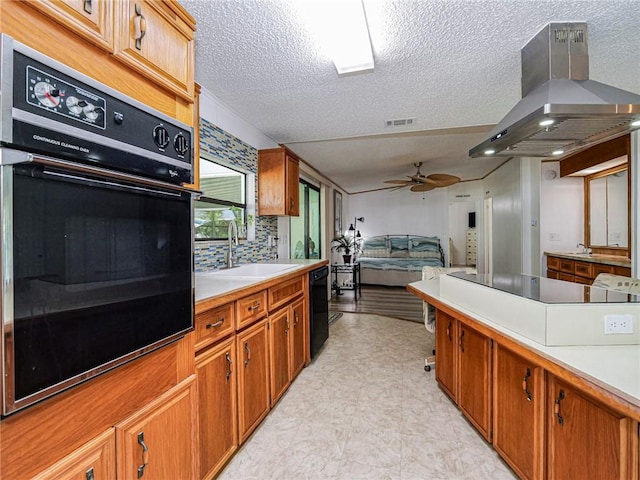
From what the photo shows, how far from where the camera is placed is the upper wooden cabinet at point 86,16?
2.36 feet

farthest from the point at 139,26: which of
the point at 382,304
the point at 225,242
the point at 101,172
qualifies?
the point at 382,304

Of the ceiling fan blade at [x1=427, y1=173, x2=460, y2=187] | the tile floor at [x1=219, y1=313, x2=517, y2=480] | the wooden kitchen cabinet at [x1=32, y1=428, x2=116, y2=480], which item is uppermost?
the ceiling fan blade at [x1=427, y1=173, x2=460, y2=187]

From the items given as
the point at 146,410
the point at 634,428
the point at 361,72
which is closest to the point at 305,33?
the point at 361,72

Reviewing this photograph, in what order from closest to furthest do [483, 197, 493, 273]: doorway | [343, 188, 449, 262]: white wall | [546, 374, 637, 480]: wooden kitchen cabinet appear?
[546, 374, 637, 480]: wooden kitchen cabinet < [483, 197, 493, 273]: doorway < [343, 188, 449, 262]: white wall

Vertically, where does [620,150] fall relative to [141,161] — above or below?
above

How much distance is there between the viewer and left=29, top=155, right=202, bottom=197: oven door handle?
67 centimetres

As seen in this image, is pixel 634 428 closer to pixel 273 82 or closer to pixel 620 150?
pixel 273 82

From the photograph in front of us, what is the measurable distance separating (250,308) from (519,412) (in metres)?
1.47

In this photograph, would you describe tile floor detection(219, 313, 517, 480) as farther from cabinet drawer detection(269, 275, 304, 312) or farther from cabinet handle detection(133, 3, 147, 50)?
cabinet handle detection(133, 3, 147, 50)

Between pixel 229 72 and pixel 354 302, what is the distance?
4.43 meters

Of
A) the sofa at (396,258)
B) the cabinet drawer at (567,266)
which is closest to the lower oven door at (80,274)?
the cabinet drawer at (567,266)

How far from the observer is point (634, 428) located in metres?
0.97

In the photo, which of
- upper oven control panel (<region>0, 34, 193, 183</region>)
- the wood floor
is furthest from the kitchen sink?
the wood floor

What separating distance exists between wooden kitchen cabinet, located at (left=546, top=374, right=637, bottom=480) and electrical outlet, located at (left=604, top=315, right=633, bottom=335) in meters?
0.30
